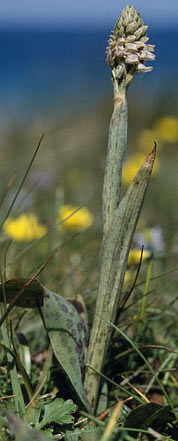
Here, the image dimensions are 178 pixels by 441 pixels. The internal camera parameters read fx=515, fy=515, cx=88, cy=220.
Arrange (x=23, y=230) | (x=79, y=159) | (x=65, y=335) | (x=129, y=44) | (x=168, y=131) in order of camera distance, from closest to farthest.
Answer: (x=129, y=44)
(x=65, y=335)
(x=23, y=230)
(x=168, y=131)
(x=79, y=159)

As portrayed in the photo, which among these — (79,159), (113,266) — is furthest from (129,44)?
(79,159)

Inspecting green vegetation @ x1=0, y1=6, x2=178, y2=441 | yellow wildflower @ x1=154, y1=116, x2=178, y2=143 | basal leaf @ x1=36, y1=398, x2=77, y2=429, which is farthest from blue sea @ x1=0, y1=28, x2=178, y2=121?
basal leaf @ x1=36, y1=398, x2=77, y2=429

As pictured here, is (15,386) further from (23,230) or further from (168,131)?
(168,131)

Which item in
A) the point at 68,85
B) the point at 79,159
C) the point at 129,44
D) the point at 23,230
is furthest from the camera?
the point at 68,85

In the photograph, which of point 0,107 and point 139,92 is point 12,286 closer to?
point 139,92

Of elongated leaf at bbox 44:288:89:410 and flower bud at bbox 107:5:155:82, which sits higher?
flower bud at bbox 107:5:155:82

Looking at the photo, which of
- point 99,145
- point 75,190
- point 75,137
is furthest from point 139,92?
point 75,190

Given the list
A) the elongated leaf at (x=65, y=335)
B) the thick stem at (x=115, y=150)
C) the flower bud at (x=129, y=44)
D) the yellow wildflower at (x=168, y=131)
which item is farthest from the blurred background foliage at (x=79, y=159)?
the flower bud at (x=129, y=44)

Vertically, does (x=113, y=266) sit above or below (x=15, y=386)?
above

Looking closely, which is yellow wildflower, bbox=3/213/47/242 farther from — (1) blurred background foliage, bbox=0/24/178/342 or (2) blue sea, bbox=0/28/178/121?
(2) blue sea, bbox=0/28/178/121
